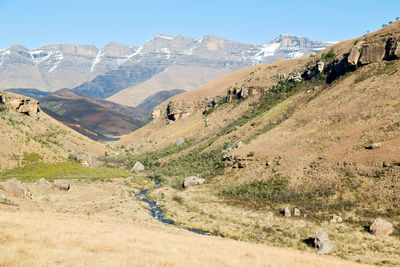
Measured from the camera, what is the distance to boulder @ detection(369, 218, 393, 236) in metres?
32.2

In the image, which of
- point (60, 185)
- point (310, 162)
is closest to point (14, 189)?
point (60, 185)

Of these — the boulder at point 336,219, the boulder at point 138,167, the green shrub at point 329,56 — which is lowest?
the boulder at point 138,167

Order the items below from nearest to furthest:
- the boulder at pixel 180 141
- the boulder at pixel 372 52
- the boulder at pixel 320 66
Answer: the boulder at pixel 372 52
the boulder at pixel 320 66
the boulder at pixel 180 141

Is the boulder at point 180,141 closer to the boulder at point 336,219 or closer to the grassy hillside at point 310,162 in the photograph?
the grassy hillside at point 310,162

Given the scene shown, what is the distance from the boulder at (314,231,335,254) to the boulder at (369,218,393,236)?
5.44 metres

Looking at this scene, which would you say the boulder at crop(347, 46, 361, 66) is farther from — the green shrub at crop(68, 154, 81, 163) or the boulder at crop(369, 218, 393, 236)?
the green shrub at crop(68, 154, 81, 163)

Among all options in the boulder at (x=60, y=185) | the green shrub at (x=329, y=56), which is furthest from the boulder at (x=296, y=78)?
the boulder at (x=60, y=185)

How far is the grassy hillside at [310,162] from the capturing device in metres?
37.3

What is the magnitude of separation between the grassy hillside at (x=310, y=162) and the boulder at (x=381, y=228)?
711 millimetres

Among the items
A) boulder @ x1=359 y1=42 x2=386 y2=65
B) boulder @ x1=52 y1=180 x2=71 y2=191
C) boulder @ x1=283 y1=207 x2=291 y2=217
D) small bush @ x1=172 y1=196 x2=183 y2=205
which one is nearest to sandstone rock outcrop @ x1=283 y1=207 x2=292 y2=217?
boulder @ x1=283 y1=207 x2=291 y2=217

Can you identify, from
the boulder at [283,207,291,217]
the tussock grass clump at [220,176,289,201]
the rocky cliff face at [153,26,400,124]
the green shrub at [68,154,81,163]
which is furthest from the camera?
the green shrub at [68,154,81,163]

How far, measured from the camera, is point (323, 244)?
30938mm

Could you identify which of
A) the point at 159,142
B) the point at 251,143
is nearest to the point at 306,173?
the point at 251,143

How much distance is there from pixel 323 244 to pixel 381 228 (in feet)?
23.9
